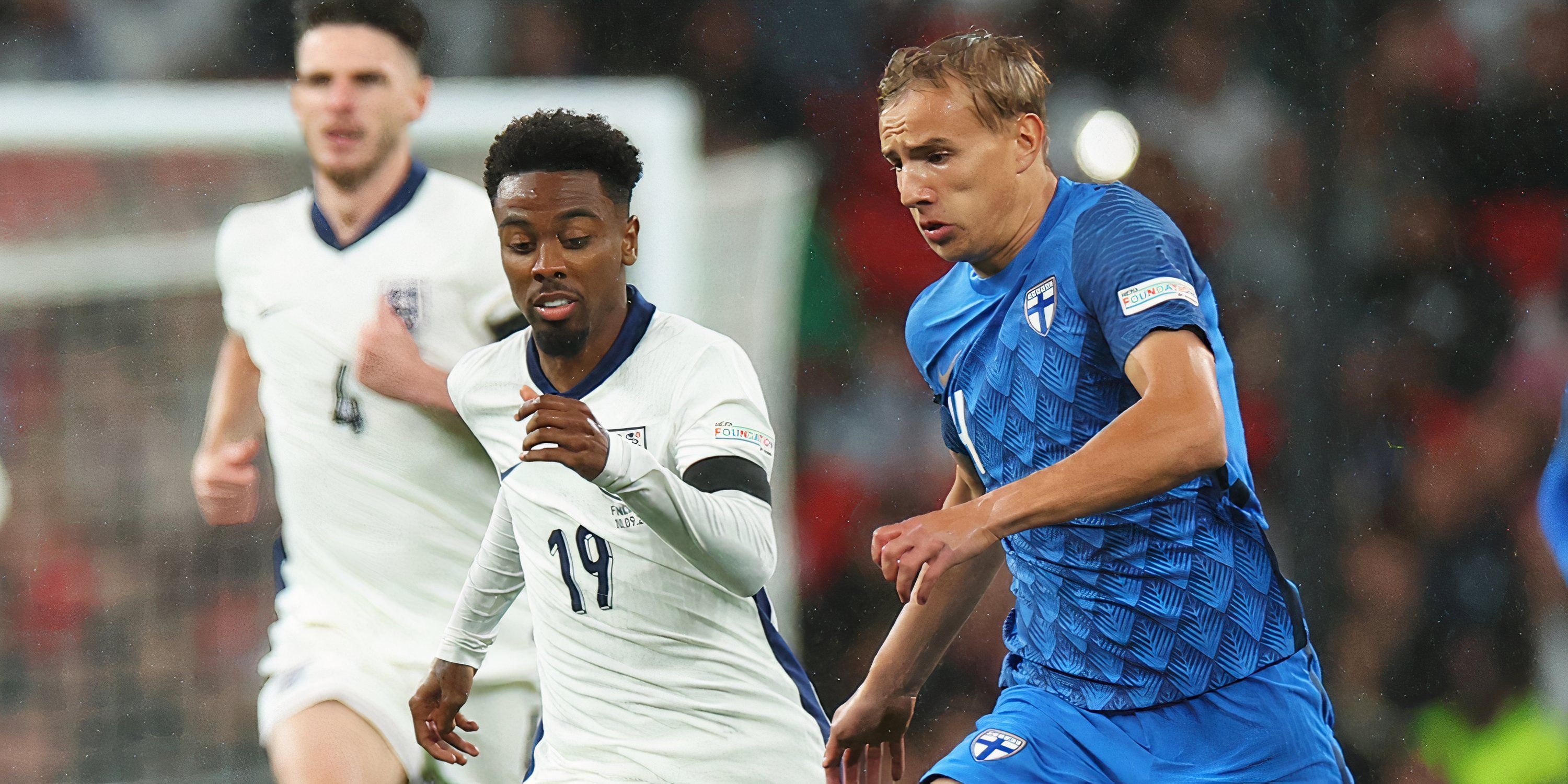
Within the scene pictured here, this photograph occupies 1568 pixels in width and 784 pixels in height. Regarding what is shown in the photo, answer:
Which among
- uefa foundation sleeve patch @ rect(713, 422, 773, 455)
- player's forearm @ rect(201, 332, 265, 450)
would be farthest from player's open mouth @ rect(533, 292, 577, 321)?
player's forearm @ rect(201, 332, 265, 450)

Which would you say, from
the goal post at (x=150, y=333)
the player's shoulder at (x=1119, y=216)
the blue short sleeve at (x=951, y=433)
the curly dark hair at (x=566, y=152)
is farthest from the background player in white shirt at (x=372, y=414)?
the player's shoulder at (x=1119, y=216)

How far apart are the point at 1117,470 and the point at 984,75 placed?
0.68 meters

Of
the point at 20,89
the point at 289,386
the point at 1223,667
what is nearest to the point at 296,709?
the point at 289,386

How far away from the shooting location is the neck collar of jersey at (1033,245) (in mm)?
1931

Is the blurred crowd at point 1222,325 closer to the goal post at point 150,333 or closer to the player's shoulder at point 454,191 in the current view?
the goal post at point 150,333

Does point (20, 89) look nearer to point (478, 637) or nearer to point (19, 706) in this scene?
point (19, 706)

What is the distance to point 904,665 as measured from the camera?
212 centimetres

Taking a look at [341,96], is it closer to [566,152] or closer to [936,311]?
[566,152]

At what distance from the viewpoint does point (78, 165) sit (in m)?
3.50

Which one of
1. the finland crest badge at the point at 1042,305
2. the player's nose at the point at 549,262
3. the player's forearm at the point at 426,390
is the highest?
the player's nose at the point at 549,262

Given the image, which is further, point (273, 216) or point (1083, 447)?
point (273, 216)

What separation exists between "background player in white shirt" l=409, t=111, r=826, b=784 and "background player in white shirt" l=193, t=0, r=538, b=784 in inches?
20.6

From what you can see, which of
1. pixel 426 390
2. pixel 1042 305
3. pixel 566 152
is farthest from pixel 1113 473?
pixel 426 390

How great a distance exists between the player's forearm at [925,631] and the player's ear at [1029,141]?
579 mm
